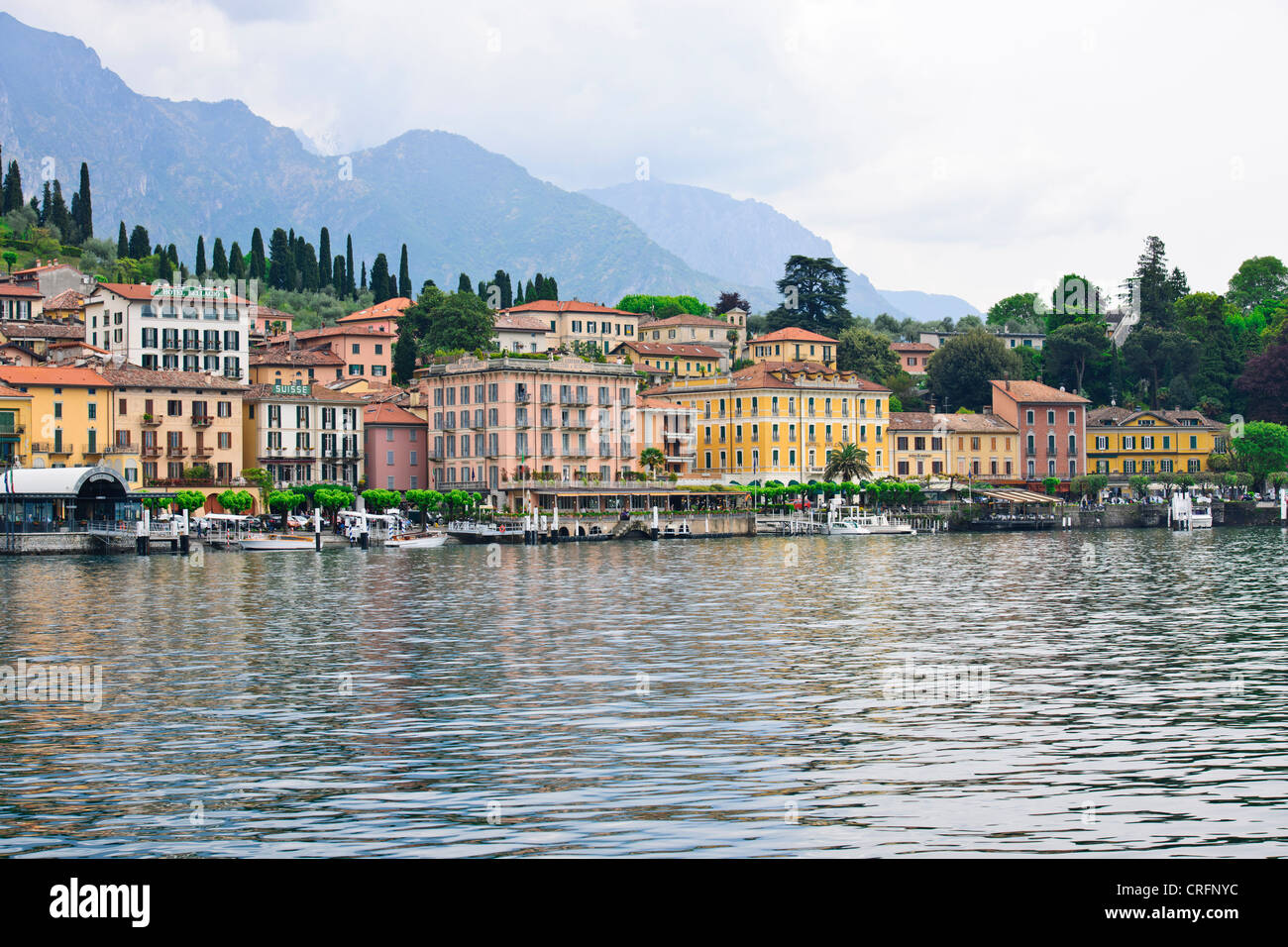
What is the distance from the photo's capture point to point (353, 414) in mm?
123500

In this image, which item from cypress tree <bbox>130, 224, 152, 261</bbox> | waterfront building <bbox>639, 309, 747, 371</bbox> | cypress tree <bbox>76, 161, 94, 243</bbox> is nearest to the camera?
waterfront building <bbox>639, 309, 747, 371</bbox>

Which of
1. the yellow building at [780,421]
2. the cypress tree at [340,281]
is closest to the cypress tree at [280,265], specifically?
the cypress tree at [340,281]

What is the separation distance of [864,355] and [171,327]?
7851 centimetres

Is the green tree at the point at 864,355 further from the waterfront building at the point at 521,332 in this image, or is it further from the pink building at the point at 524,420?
the pink building at the point at 524,420

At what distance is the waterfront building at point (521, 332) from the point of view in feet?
537

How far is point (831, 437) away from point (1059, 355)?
43.9 metres

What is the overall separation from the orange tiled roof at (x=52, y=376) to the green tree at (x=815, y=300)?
87.6m

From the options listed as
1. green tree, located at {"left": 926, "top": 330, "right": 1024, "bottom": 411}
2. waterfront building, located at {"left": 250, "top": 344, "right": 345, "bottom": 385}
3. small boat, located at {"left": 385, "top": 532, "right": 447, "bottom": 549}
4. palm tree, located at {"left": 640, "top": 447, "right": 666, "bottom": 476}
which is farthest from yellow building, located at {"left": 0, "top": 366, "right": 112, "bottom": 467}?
green tree, located at {"left": 926, "top": 330, "right": 1024, "bottom": 411}

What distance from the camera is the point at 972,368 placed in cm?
16425

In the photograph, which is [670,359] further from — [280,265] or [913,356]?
[280,265]

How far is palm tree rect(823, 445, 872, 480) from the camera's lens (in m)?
136

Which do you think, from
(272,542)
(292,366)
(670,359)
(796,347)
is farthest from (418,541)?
(670,359)

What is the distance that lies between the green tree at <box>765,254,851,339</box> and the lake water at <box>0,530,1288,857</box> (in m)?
120

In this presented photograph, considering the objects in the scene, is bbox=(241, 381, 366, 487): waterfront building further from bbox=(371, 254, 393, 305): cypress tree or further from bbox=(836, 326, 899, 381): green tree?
bbox=(836, 326, 899, 381): green tree
